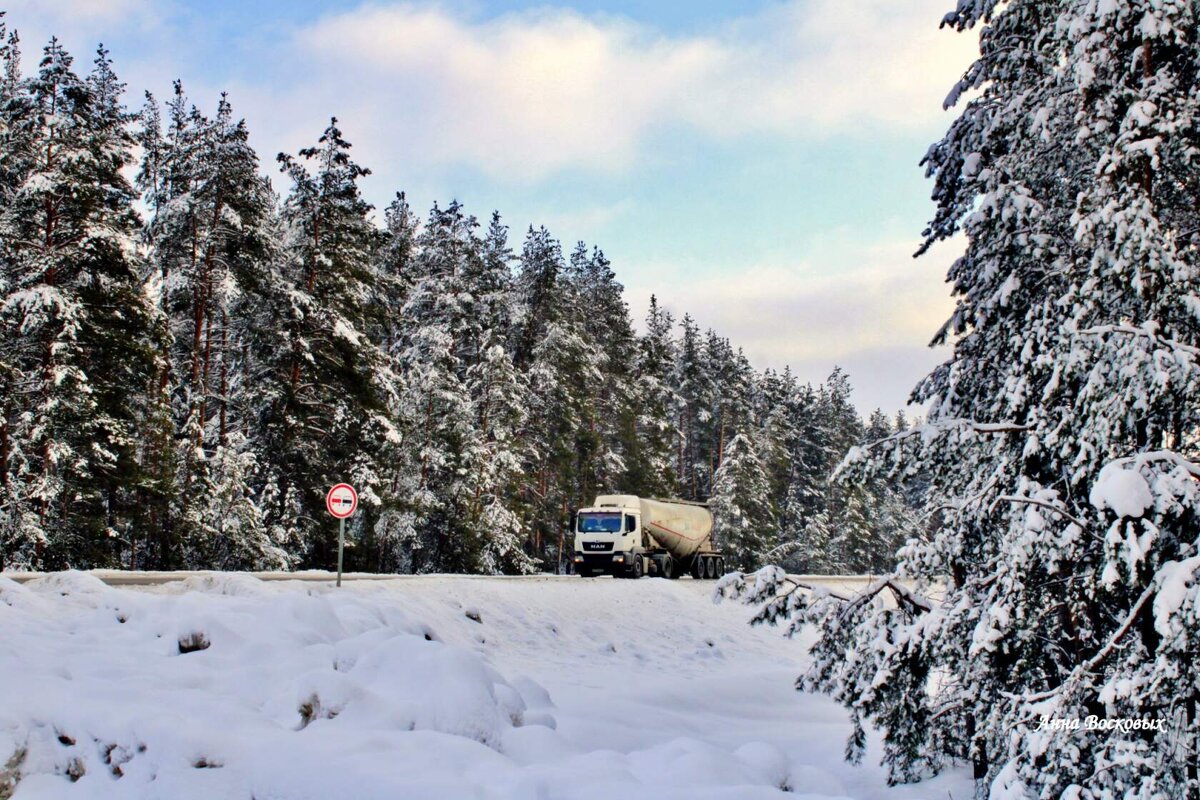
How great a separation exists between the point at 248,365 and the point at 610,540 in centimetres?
1341

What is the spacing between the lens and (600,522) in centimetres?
3089

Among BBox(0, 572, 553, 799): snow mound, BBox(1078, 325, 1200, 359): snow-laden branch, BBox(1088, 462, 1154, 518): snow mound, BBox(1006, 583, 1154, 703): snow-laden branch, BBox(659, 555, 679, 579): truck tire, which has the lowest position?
BBox(659, 555, 679, 579): truck tire

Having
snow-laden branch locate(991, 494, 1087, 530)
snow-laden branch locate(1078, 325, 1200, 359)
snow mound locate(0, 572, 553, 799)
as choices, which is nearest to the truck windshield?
snow mound locate(0, 572, 553, 799)

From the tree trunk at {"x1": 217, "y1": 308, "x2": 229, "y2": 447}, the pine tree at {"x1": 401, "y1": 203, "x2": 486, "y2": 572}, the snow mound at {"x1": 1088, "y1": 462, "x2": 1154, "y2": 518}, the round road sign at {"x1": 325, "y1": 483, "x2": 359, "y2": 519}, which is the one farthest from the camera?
the pine tree at {"x1": 401, "y1": 203, "x2": 486, "y2": 572}

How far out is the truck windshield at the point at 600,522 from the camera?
30641mm

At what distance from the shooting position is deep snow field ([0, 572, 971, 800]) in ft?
22.3

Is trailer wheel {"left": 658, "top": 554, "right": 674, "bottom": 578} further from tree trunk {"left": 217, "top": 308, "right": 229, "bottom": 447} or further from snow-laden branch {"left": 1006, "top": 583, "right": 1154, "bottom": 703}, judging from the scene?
snow-laden branch {"left": 1006, "top": 583, "right": 1154, "bottom": 703}

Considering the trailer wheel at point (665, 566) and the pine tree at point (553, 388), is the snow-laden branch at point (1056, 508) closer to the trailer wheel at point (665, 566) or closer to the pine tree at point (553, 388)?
the trailer wheel at point (665, 566)

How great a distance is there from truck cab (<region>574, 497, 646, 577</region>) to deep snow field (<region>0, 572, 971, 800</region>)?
14.0 m

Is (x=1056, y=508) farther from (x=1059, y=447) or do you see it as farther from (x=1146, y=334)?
(x=1146, y=334)

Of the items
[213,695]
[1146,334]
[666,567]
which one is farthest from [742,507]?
[1146,334]

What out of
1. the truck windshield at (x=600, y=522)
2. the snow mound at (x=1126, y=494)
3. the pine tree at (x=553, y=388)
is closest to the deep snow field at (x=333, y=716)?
the snow mound at (x=1126, y=494)

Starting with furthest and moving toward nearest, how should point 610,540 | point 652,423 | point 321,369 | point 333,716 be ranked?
point 652,423 → point 610,540 → point 321,369 → point 333,716

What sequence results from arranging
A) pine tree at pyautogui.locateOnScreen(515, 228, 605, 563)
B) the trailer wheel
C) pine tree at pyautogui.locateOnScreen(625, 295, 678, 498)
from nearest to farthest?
the trailer wheel < pine tree at pyautogui.locateOnScreen(515, 228, 605, 563) < pine tree at pyautogui.locateOnScreen(625, 295, 678, 498)
